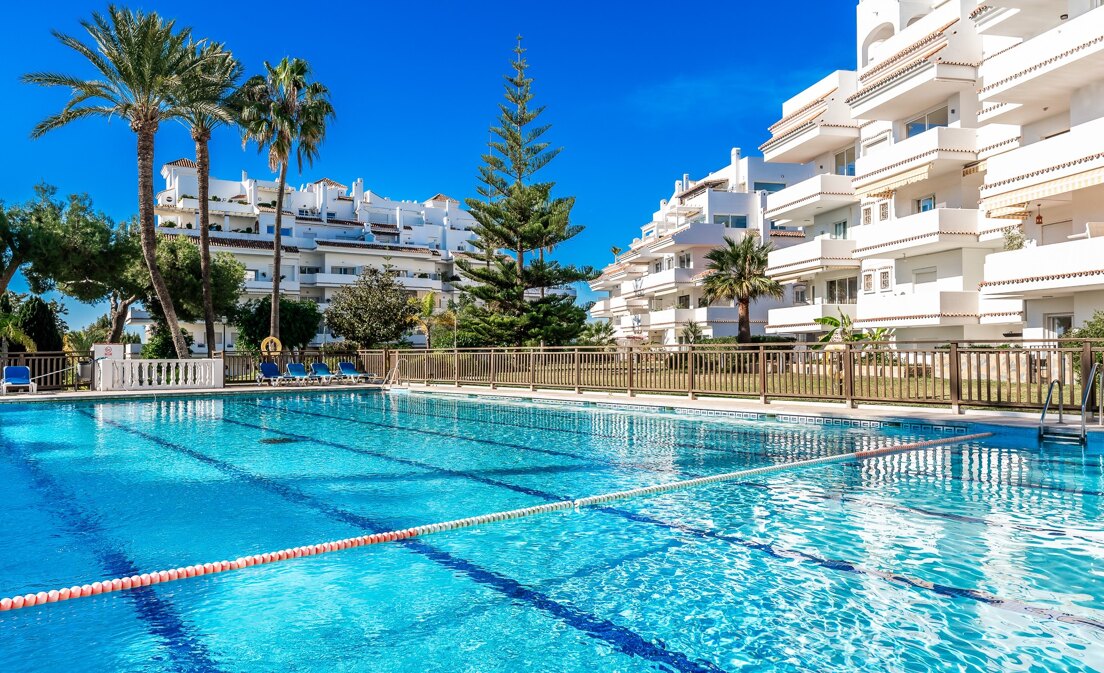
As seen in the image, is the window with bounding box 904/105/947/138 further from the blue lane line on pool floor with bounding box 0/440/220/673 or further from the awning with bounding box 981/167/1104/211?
the blue lane line on pool floor with bounding box 0/440/220/673

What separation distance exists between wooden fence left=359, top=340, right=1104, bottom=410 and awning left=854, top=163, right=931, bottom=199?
7599mm

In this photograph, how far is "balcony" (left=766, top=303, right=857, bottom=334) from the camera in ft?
97.0

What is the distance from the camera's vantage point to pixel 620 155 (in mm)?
67438

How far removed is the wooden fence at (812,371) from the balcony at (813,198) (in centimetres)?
1284

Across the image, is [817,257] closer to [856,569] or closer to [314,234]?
[856,569]

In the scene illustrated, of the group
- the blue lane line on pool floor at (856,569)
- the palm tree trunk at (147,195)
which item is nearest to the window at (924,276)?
the blue lane line on pool floor at (856,569)

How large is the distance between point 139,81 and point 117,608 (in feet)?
77.5

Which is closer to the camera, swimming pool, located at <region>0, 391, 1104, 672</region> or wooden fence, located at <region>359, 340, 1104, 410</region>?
swimming pool, located at <region>0, 391, 1104, 672</region>

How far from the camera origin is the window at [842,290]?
99.5 feet

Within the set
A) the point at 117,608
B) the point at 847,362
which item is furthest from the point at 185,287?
the point at 117,608

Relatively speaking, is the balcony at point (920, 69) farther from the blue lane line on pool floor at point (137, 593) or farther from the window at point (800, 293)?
the blue lane line on pool floor at point (137, 593)

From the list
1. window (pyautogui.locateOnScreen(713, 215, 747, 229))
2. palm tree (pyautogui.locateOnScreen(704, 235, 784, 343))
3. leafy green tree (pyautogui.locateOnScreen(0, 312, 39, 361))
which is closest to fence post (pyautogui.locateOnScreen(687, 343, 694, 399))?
palm tree (pyautogui.locateOnScreen(704, 235, 784, 343))

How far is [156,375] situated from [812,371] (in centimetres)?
1986

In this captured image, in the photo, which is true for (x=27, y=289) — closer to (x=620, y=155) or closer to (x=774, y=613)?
(x=774, y=613)
